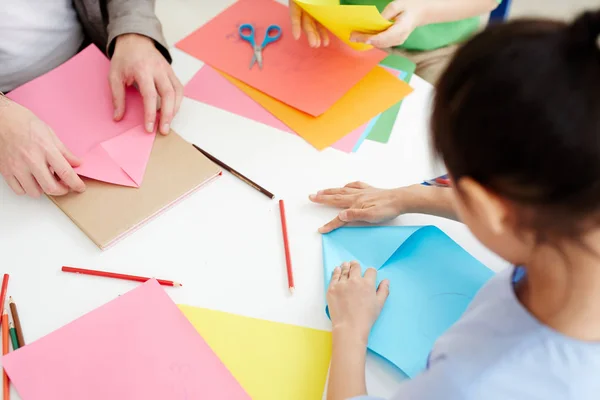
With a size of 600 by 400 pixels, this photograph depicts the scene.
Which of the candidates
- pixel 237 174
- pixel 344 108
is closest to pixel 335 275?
pixel 237 174

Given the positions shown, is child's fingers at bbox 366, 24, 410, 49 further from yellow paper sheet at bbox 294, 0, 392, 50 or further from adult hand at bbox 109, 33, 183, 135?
adult hand at bbox 109, 33, 183, 135

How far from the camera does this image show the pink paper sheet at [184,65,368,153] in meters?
0.87

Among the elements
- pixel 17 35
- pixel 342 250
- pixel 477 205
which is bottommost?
pixel 342 250

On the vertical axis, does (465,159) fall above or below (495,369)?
above

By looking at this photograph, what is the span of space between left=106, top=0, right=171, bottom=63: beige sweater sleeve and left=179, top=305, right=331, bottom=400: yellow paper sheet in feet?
1.63

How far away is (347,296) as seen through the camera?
0.65 metres

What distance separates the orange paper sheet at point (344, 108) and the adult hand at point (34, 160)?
327 mm

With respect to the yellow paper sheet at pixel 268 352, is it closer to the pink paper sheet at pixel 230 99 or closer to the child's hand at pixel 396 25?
the pink paper sheet at pixel 230 99

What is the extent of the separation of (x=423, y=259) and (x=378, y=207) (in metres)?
0.10

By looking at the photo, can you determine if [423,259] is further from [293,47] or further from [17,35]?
[17,35]

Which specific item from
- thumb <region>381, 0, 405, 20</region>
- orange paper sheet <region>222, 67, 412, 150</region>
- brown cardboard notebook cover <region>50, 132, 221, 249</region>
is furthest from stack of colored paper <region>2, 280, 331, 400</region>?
thumb <region>381, 0, 405, 20</region>

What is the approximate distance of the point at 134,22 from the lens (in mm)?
914

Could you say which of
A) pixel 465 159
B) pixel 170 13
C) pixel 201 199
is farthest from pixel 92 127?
pixel 465 159

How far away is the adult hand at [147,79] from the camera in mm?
828
